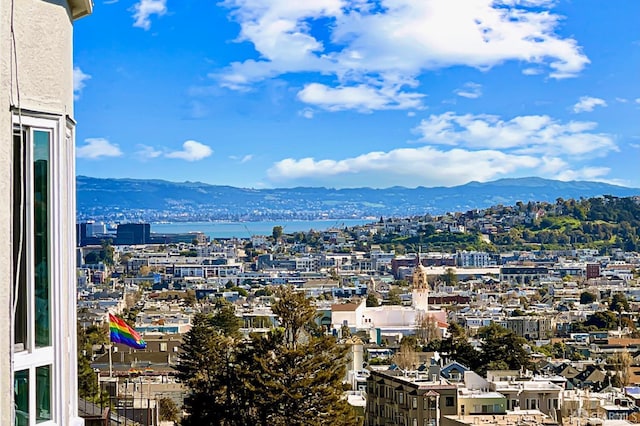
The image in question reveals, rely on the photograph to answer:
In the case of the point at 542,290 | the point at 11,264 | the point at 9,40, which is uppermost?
the point at 9,40

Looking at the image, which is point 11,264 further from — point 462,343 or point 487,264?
point 487,264

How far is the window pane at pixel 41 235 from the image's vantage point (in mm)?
1773

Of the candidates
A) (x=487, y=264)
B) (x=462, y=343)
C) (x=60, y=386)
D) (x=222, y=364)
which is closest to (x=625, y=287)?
(x=487, y=264)

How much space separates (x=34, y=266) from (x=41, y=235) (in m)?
0.06

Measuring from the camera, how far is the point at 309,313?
11227 mm

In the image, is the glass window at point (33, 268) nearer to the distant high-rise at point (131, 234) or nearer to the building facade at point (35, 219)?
the building facade at point (35, 219)

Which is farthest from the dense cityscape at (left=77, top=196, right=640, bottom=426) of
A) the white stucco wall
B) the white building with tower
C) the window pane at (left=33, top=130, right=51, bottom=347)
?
the window pane at (left=33, top=130, right=51, bottom=347)

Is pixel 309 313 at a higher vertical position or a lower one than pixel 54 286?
lower

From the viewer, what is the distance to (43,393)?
1.81 meters

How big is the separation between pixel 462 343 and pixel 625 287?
42954 millimetres

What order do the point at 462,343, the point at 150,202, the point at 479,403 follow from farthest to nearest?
1. the point at 150,202
2. the point at 462,343
3. the point at 479,403

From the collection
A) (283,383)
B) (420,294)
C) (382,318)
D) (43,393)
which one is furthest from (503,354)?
(420,294)

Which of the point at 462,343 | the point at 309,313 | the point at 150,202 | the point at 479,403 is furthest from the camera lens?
the point at 150,202

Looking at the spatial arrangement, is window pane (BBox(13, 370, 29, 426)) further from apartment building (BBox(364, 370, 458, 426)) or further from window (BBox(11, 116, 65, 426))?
apartment building (BBox(364, 370, 458, 426))
